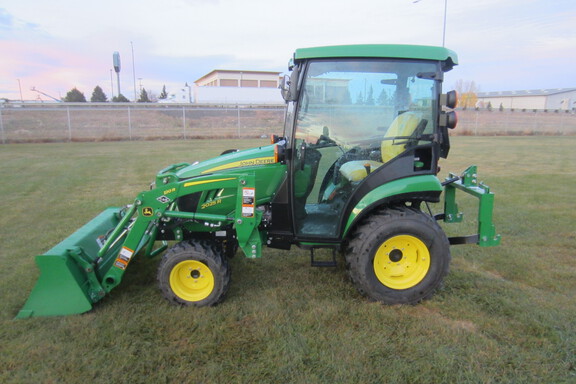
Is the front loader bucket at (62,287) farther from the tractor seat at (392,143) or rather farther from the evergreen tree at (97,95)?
the evergreen tree at (97,95)

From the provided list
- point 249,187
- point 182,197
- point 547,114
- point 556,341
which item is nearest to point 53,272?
point 182,197

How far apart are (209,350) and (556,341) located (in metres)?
2.63

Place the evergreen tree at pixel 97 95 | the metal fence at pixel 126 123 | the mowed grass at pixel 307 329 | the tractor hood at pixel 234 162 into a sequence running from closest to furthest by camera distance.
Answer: the mowed grass at pixel 307 329 → the tractor hood at pixel 234 162 → the metal fence at pixel 126 123 → the evergreen tree at pixel 97 95

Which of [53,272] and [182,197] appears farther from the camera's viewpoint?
[182,197]

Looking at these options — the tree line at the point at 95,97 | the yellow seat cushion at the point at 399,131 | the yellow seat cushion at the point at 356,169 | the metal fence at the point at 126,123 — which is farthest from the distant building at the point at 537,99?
the yellow seat cushion at the point at 356,169

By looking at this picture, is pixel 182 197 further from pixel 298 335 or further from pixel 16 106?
pixel 16 106

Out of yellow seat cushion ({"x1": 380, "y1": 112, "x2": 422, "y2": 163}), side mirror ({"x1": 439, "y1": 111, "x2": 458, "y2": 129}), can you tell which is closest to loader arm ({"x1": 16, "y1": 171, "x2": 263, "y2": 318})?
yellow seat cushion ({"x1": 380, "y1": 112, "x2": 422, "y2": 163})

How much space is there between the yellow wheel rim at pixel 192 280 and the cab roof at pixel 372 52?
80.4 inches

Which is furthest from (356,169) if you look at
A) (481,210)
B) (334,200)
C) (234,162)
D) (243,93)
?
(243,93)

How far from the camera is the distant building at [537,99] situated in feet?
231

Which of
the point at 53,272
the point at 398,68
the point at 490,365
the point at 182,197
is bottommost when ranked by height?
the point at 490,365

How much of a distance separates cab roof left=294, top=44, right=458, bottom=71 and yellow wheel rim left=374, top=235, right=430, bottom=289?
5.19ft

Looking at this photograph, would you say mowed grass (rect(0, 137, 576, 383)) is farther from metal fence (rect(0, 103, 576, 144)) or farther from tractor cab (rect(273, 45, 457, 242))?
metal fence (rect(0, 103, 576, 144))

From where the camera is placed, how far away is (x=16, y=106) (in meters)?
21.0
